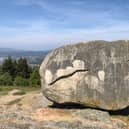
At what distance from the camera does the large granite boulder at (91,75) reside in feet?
76.5

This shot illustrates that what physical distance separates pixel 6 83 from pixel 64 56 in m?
56.3

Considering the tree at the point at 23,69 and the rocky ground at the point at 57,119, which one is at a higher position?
the rocky ground at the point at 57,119

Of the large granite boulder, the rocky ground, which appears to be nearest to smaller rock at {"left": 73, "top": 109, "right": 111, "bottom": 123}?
the rocky ground

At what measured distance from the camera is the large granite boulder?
2331 centimetres

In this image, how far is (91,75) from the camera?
23.5 metres

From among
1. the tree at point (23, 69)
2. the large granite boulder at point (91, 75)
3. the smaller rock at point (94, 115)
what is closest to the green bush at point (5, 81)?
the tree at point (23, 69)

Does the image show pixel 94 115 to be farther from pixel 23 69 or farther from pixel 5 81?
pixel 23 69

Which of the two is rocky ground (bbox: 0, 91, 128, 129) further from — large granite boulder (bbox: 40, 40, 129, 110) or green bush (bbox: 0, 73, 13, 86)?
green bush (bbox: 0, 73, 13, 86)

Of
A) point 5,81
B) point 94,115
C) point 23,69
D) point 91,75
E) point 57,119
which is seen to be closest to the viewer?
point 57,119

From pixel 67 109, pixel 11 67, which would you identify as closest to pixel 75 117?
pixel 67 109

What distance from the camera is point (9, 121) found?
69.4 feet

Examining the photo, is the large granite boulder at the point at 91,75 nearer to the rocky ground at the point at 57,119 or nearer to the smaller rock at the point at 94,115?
the smaller rock at the point at 94,115

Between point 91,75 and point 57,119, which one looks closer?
point 57,119

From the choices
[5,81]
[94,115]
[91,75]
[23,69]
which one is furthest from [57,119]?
[23,69]
